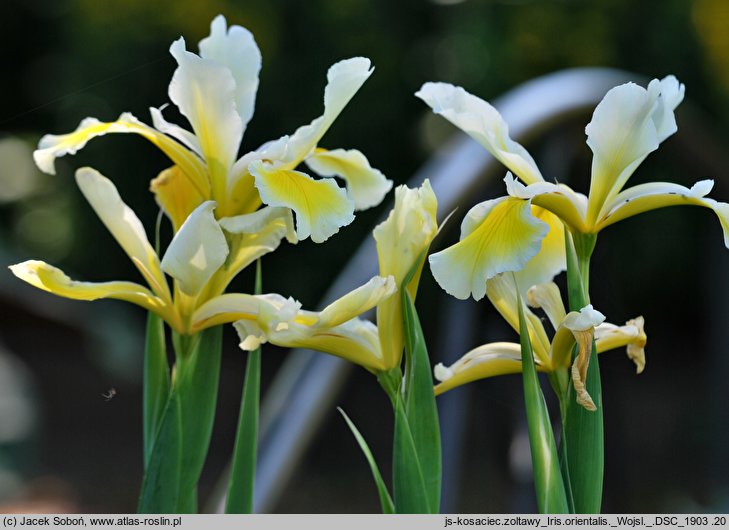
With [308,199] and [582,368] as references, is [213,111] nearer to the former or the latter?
[308,199]

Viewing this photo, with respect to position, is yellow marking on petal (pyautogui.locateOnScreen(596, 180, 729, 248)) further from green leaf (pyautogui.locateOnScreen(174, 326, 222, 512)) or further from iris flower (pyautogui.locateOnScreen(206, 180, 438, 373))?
green leaf (pyautogui.locateOnScreen(174, 326, 222, 512))

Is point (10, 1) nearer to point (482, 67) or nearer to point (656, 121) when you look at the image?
point (482, 67)

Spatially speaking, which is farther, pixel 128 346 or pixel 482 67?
pixel 482 67

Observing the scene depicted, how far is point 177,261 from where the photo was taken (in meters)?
0.37

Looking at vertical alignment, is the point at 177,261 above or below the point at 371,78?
below

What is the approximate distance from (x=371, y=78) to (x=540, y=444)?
2438 millimetres

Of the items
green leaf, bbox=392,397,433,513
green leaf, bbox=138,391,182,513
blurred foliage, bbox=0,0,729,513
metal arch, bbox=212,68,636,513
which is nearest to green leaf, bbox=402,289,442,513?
green leaf, bbox=392,397,433,513

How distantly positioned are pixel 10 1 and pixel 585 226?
2779 mm

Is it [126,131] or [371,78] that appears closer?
[126,131]

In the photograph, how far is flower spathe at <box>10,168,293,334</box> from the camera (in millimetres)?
373

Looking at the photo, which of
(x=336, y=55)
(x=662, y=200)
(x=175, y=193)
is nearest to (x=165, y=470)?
(x=175, y=193)

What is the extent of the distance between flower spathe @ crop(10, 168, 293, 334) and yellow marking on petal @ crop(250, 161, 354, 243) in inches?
0.6
